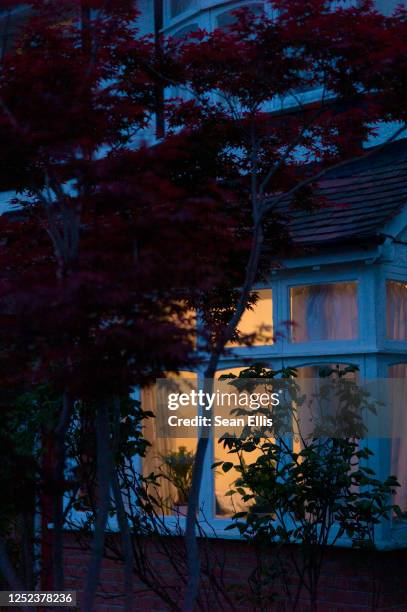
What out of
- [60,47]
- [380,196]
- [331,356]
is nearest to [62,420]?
[60,47]

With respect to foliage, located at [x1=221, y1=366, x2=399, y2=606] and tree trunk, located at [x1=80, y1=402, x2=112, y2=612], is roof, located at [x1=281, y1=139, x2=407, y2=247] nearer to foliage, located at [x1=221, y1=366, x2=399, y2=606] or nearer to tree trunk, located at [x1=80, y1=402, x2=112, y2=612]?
foliage, located at [x1=221, y1=366, x2=399, y2=606]

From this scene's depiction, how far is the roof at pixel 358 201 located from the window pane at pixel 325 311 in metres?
0.52

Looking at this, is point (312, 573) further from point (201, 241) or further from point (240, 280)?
point (201, 241)

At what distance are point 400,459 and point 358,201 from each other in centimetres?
247

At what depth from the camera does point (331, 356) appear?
9477 millimetres

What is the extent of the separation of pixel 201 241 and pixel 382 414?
12.4ft

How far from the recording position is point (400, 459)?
9344 millimetres

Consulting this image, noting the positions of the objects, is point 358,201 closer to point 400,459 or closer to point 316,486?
point 400,459

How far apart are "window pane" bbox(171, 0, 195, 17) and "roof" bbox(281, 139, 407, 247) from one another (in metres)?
3.42

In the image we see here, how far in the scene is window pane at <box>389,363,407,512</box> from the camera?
9.29 metres

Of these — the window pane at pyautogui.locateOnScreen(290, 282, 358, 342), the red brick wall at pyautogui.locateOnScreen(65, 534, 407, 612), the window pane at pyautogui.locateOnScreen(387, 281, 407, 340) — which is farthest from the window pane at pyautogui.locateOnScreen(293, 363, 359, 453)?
the red brick wall at pyautogui.locateOnScreen(65, 534, 407, 612)

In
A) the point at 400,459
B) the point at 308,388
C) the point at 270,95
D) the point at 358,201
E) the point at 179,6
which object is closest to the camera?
the point at 270,95

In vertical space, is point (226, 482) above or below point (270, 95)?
below

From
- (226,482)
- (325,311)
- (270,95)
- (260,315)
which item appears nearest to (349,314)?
(325,311)
